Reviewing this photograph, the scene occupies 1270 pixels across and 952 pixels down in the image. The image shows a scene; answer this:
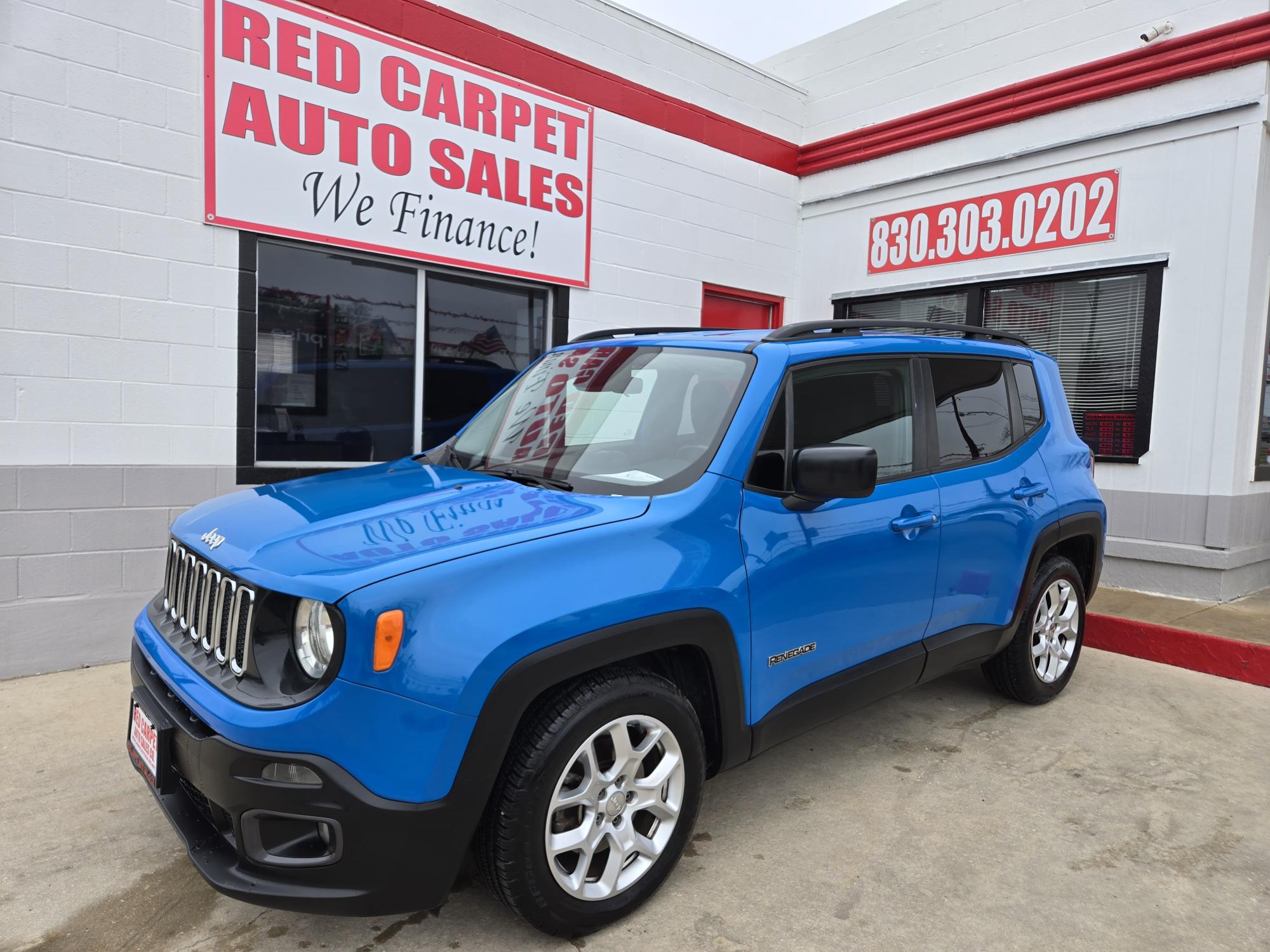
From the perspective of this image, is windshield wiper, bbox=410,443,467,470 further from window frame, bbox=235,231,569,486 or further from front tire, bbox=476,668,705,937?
window frame, bbox=235,231,569,486

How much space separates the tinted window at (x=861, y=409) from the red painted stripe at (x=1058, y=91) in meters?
4.81

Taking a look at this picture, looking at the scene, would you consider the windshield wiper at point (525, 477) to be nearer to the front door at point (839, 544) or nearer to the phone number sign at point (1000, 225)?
the front door at point (839, 544)

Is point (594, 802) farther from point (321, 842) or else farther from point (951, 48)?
point (951, 48)

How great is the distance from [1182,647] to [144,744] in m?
5.61

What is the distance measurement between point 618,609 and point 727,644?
1.50 feet

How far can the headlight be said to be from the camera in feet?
6.89

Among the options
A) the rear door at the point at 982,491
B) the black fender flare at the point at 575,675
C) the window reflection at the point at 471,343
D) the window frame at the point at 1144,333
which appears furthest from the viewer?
the window frame at the point at 1144,333

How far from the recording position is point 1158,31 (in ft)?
21.1

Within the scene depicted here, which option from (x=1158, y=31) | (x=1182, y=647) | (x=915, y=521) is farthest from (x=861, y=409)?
(x=1158, y=31)

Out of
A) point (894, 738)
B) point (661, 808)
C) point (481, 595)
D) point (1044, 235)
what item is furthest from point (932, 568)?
point (1044, 235)

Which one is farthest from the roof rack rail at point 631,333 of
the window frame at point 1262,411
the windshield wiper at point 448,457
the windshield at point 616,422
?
the window frame at point 1262,411

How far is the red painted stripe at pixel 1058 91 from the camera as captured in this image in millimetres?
6078

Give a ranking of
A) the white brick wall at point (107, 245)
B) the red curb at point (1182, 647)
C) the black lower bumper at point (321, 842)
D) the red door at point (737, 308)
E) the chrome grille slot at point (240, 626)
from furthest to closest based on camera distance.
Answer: the red door at point (737, 308) → the red curb at point (1182, 647) → the white brick wall at point (107, 245) → the chrome grille slot at point (240, 626) → the black lower bumper at point (321, 842)

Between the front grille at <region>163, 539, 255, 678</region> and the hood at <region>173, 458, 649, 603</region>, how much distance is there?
0.18 feet
